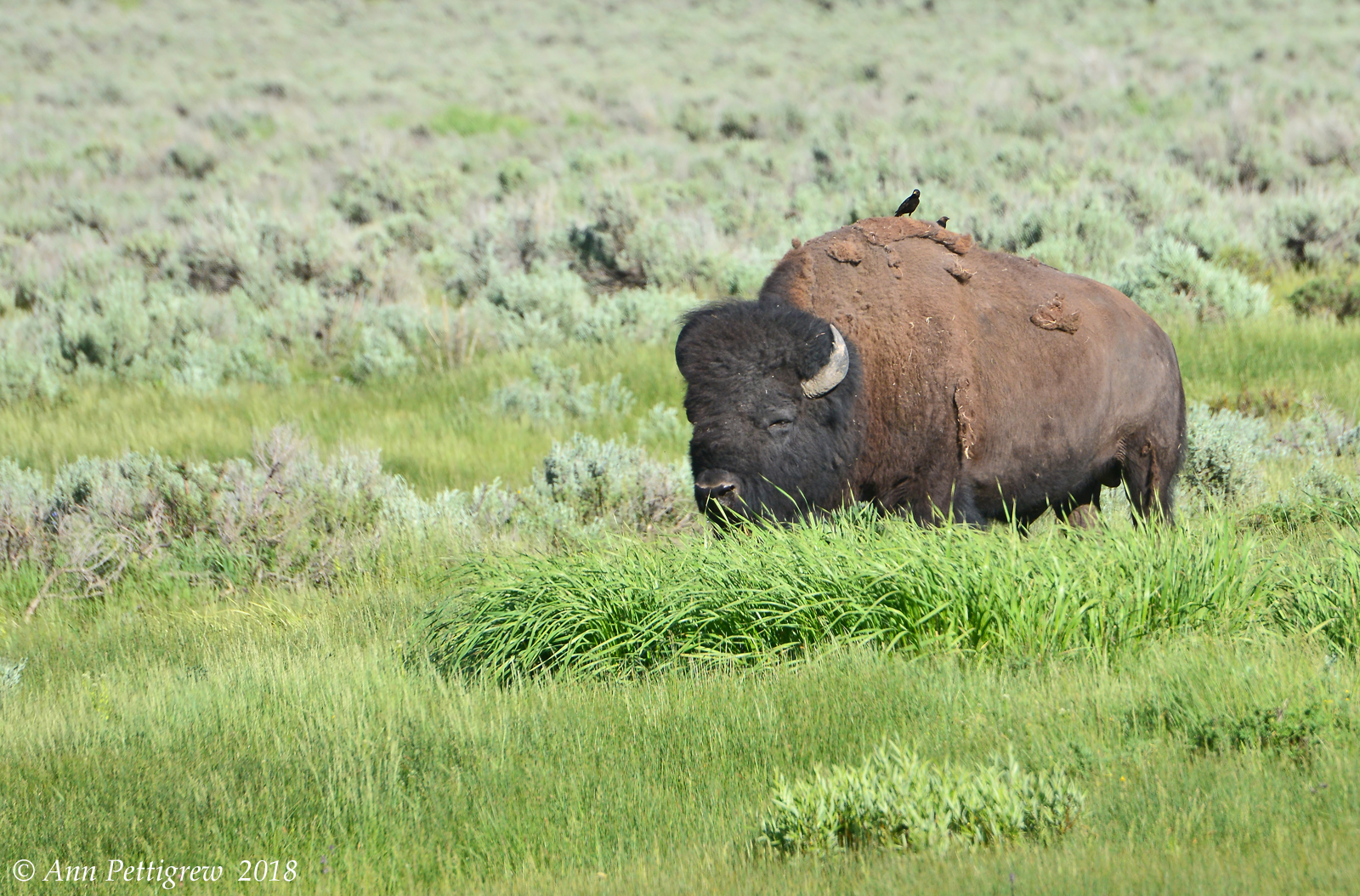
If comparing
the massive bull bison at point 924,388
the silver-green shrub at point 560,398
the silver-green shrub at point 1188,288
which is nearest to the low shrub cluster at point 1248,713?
the massive bull bison at point 924,388

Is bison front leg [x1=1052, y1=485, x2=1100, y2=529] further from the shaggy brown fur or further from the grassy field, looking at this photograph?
the grassy field

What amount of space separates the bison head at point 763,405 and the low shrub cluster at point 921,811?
227 cm

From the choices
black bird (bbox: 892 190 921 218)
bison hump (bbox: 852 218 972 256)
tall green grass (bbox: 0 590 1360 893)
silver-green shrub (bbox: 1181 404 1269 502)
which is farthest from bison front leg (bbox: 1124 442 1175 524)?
tall green grass (bbox: 0 590 1360 893)

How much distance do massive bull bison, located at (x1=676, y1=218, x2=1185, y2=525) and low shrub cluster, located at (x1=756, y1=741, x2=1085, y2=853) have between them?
2233 mm

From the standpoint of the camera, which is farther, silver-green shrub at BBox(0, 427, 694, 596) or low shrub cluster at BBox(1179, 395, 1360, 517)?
low shrub cluster at BBox(1179, 395, 1360, 517)

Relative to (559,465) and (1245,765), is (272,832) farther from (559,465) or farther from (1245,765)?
(559,465)

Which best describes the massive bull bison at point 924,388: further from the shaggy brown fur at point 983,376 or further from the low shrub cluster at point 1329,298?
the low shrub cluster at point 1329,298

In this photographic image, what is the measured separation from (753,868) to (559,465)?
5.70 meters

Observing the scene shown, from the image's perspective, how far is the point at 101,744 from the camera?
4531 millimetres

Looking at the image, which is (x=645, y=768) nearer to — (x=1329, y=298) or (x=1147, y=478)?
(x=1147, y=478)

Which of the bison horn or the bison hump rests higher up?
the bison hump

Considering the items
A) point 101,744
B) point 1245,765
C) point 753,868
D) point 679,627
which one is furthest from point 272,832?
point 1245,765

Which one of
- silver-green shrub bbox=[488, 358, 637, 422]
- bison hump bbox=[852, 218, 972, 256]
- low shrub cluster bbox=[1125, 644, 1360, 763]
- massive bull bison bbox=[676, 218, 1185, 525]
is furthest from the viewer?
silver-green shrub bbox=[488, 358, 637, 422]

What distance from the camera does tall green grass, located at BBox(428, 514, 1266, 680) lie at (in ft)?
15.8
